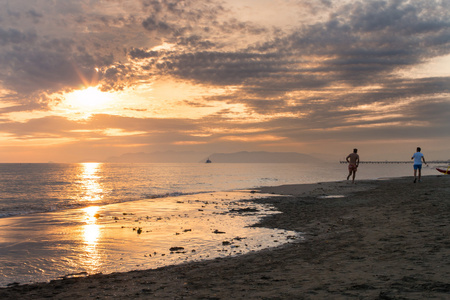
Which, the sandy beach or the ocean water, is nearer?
the sandy beach

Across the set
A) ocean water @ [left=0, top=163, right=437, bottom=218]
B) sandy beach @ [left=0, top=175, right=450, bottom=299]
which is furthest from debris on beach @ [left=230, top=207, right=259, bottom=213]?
ocean water @ [left=0, top=163, right=437, bottom=218]

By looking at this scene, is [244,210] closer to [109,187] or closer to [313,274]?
[313,274]

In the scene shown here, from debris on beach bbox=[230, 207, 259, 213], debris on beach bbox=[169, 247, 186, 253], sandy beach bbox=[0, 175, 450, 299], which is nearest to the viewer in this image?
sandy beach bbox=[0, 175, 450, 299]

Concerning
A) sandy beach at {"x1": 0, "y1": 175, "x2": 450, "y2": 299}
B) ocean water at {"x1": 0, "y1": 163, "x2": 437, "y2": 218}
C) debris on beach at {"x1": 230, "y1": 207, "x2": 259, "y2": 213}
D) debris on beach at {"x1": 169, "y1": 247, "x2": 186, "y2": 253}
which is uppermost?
sandy beach at {"x1": 0, "y1": 175, "x2": 450, "y2": 299}

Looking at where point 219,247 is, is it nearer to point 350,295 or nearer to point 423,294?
point 350,295

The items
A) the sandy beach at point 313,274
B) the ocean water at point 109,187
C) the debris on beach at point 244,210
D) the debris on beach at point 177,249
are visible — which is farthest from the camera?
the ocean water at point 109,187

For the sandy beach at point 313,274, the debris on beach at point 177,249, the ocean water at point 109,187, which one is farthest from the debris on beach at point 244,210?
the ocean water at point 109,187

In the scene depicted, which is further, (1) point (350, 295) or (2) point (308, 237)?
(2) point (308, 237)

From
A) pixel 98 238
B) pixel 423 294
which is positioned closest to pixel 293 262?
pixel 423 294

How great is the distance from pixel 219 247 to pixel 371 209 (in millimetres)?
9370

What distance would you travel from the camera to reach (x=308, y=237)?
461 inches

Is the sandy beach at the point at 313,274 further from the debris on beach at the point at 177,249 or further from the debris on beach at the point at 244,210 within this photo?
the debris on beach at the point at 244,210

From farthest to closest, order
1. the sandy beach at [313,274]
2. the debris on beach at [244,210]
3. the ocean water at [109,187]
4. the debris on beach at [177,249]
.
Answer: the ocean water at [109,187], the debris on beach at [244,210], the debris on beach at [177,249], the sandy beach at [313,274]

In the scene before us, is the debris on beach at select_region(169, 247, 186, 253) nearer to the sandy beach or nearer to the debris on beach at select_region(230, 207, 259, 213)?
the sandy beach
